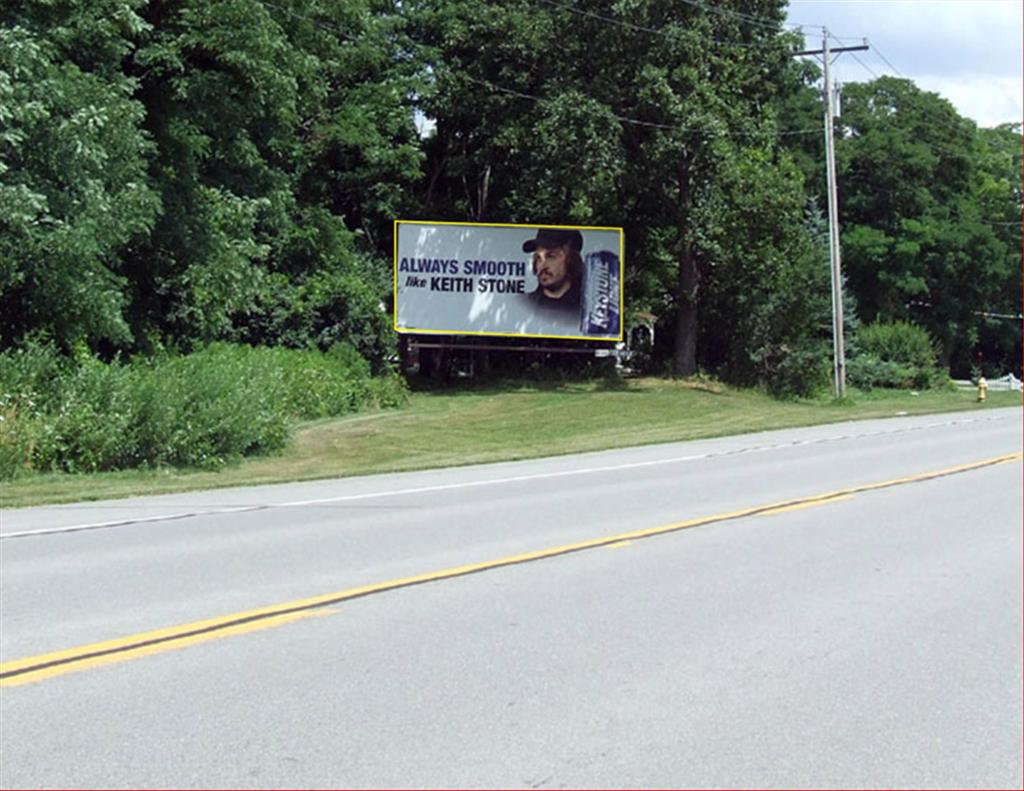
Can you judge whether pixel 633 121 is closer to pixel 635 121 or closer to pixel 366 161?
pixel 635 121

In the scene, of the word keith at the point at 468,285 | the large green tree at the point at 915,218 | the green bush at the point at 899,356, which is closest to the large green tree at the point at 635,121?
the word keith at the point at 468,285

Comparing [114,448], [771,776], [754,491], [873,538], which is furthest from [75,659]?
[114,448]

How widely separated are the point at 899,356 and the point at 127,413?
129 feet

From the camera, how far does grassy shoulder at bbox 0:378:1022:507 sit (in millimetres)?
17859

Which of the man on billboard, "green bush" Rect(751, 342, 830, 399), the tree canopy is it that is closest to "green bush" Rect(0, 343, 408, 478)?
the tree canopy

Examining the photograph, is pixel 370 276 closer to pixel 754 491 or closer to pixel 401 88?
pixel 401 88

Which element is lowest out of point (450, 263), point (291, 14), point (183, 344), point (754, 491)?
point (754, 491)

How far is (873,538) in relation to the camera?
11.8 meters

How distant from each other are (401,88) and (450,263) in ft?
20.7

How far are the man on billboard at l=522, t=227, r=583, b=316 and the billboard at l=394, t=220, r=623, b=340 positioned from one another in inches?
1.3

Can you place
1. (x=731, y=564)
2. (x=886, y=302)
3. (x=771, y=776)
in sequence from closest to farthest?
(x=771, y=776), (x=731, y=564), (x=886, y=302)

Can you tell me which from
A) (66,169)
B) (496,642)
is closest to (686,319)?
(66,169)

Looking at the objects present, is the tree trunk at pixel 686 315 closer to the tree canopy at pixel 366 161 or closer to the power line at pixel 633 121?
the tree canopy at pixel 366 161

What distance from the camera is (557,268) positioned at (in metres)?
40.4
